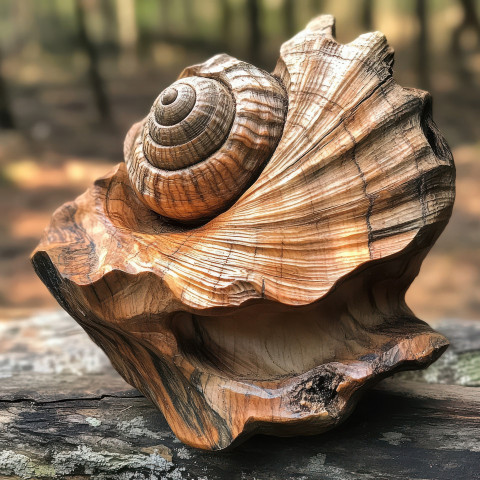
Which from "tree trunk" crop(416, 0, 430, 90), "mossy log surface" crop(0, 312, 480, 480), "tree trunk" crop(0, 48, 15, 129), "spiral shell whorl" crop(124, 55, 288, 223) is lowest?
"mossy log surface" crop(0, 312, 480, 480)

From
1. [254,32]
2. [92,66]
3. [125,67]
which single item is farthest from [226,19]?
[92,66]

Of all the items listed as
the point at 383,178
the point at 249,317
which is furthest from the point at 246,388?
the point at 383,178

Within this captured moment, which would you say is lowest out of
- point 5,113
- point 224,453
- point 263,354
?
point 224,453

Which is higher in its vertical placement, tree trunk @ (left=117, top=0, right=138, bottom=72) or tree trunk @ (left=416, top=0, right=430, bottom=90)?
tree trunk @ (left=117, top=0, right=138, bottom=72)

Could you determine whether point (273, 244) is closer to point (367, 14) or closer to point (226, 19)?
point (367, 14)

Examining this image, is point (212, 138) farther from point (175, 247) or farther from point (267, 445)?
point (267, 445)

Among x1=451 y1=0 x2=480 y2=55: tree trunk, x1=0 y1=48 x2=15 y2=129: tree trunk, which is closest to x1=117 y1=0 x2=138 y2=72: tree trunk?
x1=0 y1=48 x2=15 y2=129: tree trunk

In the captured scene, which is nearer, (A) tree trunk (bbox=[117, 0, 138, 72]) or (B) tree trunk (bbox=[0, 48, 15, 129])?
(B) tree trunk (bbox=[0, 48, 15, 129])

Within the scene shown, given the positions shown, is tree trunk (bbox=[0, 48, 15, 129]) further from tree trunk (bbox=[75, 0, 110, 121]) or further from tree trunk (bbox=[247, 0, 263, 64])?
tree trunk (bbox=[247, 0, 263, 64])
